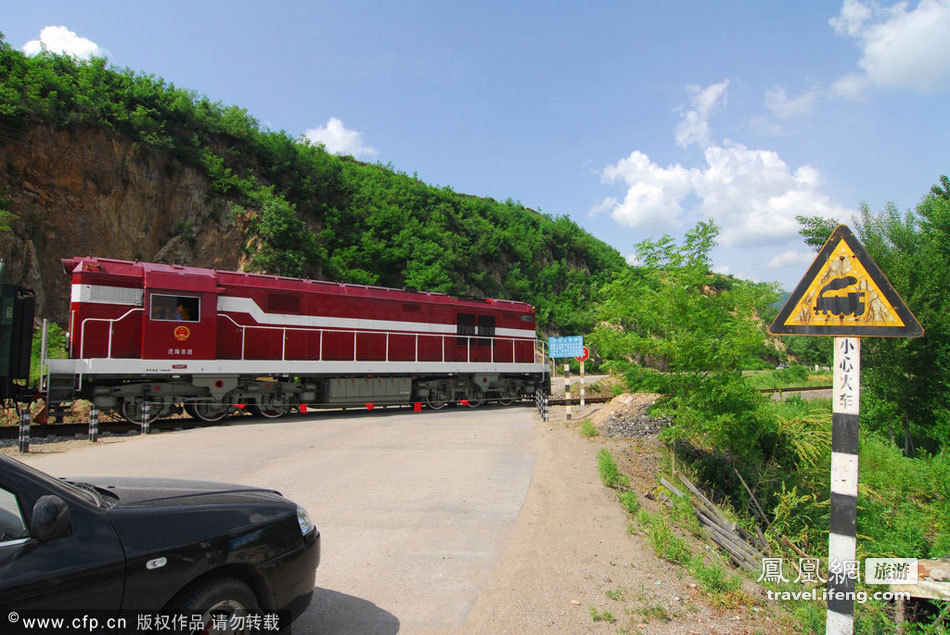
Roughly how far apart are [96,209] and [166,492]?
26.4 metres

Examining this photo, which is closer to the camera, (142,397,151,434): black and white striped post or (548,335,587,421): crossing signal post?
(142,397,151,434): black and white striped post

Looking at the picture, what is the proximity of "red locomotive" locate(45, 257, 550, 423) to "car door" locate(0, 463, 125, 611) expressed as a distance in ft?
39.3

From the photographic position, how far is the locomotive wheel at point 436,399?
19984 mm

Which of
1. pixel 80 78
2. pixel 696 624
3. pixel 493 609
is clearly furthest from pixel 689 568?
pixel 80 78

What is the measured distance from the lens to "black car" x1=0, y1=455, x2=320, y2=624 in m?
2.41

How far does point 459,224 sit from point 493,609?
1809 inches

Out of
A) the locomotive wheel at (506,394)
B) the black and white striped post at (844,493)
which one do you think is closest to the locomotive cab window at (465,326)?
the locomotive wheel at (506,394)

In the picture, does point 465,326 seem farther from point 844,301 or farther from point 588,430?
point 844,301

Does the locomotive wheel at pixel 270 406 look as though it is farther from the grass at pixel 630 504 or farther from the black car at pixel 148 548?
the black car at pixel 148 548

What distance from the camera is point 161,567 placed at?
2.77 metres

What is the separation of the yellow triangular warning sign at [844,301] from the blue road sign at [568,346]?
39.5 ft

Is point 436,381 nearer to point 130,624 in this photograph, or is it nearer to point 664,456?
point 664,456

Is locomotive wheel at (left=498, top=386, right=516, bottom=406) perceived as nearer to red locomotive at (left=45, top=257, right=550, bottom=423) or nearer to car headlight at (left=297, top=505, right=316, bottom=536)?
red locomotive at (left=45, top=257, right=550, bottom=423)

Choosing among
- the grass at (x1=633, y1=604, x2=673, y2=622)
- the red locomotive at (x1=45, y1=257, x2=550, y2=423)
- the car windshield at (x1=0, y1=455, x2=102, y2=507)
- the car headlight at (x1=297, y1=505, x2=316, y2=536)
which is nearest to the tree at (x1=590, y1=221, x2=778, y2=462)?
the grass at (x1=633, y1=604, x2=673, y2=622)
